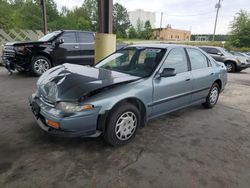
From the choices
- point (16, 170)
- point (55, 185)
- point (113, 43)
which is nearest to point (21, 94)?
point (113, 43)

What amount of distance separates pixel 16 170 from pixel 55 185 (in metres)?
0.56

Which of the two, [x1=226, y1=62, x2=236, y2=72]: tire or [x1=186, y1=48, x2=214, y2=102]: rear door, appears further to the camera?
[x1=226, y1=62, x2=236, y2=72]: tire

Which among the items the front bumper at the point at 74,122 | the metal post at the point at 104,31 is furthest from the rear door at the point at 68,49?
the front bumper at the point at 74,122

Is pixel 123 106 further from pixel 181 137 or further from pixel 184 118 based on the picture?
pixel 184 118

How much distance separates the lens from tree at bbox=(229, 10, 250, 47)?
105 ft

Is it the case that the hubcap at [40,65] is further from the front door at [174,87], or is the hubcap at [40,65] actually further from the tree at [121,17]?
the tree at [121,17]

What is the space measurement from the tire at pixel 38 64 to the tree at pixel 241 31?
32.8 meters

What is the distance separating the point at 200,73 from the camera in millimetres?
4086

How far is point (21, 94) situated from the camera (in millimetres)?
5336

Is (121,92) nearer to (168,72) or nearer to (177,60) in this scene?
(168,72)

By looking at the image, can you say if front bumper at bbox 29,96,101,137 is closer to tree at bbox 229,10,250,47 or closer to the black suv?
the black suv

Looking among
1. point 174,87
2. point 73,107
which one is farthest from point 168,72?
point 73,107

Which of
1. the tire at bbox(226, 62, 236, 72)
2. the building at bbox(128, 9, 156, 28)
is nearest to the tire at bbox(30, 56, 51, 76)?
the tire at bbox(226, 62, 236, 72)

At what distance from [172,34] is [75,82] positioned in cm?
8222
